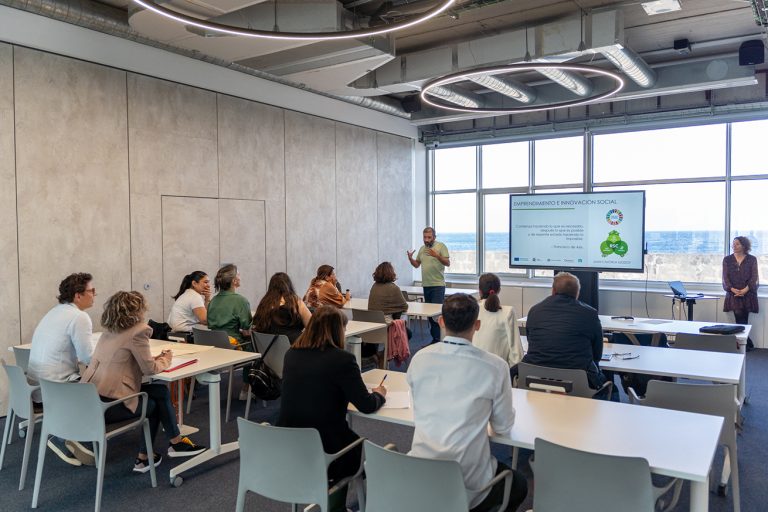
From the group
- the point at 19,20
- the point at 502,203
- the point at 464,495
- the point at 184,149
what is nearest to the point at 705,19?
the point at 502,203

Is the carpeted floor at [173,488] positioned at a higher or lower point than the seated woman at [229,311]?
lower

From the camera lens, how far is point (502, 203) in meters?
10.7

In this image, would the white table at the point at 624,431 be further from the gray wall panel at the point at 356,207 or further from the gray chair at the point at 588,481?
the gray wall panel at the point at 356,207

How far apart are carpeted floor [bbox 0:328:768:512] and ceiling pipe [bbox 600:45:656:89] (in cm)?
386

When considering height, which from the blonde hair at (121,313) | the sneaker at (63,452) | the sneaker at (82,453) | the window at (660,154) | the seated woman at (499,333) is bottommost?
the sneaker at (63,452)

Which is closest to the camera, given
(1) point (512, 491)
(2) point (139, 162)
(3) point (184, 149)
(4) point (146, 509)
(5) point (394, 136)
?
A: (1) point (512, 491)

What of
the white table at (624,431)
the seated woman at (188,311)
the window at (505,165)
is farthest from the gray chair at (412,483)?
the window at (505,165)

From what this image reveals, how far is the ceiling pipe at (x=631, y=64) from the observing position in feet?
20.3

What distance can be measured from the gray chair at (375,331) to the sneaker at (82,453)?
→ 8.94ft

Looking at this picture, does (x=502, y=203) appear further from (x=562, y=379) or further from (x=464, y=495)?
(x=464, y=495)

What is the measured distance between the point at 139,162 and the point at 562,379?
5.01m

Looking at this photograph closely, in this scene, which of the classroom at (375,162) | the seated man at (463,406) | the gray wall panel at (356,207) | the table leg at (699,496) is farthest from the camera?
the gray wall panel at (356,207)

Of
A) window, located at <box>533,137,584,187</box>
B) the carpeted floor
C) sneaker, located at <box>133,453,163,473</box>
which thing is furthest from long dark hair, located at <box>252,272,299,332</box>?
window, located at <box>533,137,584,187</box>

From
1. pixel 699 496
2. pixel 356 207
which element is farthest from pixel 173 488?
A: pixel 356 207
